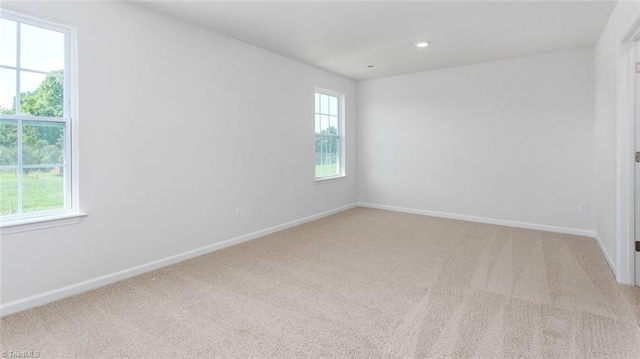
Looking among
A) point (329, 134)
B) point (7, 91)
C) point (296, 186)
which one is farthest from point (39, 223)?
point (329, 134)

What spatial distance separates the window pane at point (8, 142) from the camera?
2.19 metres

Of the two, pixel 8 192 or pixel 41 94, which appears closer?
pixel 8 192

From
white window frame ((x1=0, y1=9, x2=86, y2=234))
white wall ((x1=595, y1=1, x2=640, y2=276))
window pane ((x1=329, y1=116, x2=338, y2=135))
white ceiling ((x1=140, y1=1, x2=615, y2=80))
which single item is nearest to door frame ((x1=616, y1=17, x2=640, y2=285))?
white wall ((x1=595, y1=1, x2=640, y2=276))

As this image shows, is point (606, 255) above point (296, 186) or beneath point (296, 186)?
beneath

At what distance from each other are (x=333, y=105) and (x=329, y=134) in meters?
0.52

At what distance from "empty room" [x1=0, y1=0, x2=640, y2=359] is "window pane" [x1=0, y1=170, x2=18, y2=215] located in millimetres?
32

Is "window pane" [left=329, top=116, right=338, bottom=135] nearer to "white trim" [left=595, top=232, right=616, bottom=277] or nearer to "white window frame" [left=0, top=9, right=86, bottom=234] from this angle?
"white window frame" [left=0, top=9, right=86, bottom=234]

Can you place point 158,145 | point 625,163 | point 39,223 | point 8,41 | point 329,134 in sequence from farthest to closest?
1. point 329,134
2. point 158,145
3. point 625,163
4. point 39,223
5. point 8,41

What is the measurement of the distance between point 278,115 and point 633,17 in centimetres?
339

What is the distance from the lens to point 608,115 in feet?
10.0

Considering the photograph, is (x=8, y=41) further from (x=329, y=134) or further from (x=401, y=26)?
(x=329, y=134)

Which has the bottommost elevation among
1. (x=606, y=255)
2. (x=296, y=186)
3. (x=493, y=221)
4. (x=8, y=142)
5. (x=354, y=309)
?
(x=354, y=309)

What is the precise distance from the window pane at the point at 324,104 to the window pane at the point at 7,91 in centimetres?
371

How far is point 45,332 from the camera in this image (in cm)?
197
